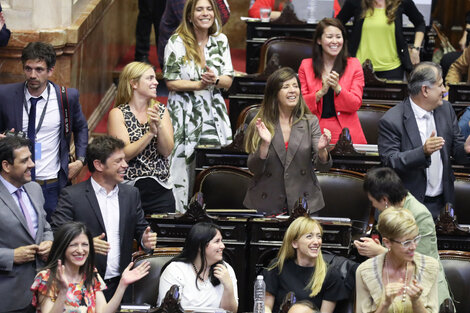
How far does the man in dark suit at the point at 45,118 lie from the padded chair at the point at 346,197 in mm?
1485

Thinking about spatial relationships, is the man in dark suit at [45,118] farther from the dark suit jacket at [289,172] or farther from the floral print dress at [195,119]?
the dark suit jacket at [289,172]

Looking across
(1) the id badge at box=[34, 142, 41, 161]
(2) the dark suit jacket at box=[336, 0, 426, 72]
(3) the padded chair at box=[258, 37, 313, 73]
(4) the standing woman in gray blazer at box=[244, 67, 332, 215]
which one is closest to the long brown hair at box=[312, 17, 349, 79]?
(4) the standing woman in gray blazer at box=[244, 67, 332, 215]

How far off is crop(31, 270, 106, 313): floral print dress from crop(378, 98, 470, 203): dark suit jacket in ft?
5.99

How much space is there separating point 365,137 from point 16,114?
258 cm

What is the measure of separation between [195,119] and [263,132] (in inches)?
53.3

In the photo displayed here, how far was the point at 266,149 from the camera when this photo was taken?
562 cm

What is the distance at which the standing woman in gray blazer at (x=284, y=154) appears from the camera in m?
5.72

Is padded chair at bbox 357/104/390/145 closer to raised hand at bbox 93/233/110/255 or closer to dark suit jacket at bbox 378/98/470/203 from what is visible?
dark suit jacket at bbox 378/98/470/203

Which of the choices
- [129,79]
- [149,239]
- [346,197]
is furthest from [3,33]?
[346,197]

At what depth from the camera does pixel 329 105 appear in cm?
682

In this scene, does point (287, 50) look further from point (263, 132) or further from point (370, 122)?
point (263, 132)

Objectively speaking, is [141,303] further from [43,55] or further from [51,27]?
[51,27]

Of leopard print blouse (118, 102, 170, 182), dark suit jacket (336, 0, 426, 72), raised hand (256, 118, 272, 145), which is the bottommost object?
leopard print blouse (118, 102, 170, 182)

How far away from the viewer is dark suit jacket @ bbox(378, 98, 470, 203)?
5645mm
